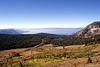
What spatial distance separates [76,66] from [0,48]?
9812cm

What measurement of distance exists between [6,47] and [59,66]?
309ft

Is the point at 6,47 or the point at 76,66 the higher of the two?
the point at 76,66

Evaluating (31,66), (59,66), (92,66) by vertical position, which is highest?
(92,66)

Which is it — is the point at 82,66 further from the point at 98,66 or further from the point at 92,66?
the point at 98,66

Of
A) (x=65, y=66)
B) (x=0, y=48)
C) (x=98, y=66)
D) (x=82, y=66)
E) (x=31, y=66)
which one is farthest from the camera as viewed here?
(x=0, y=48)

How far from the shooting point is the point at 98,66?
62.5 ft

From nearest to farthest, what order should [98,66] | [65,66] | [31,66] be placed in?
1. [98,66]
2. [65,66]
3. [31,66]

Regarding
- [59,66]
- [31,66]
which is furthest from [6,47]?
[59,66]

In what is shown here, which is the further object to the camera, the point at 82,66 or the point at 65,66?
the point at 65,66

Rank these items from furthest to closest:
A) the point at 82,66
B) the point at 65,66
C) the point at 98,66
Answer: the point at 65,66, the point at 82,66, the point at 98,66

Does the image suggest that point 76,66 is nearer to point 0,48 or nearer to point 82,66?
point 82,66

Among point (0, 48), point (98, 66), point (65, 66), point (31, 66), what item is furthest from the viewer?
point (0, 48)

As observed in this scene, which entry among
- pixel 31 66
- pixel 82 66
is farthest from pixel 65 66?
pixel 31 66

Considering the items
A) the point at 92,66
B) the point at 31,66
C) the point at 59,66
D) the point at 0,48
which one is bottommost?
the point at 0,48
